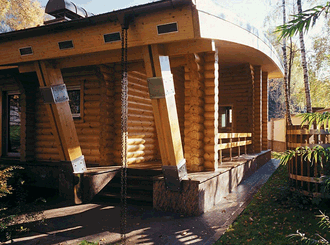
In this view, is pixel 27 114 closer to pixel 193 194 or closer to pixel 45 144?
pixel 45 144

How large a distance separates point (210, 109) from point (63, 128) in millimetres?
3560

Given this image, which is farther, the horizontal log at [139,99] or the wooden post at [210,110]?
the horizontal log at [139,99]

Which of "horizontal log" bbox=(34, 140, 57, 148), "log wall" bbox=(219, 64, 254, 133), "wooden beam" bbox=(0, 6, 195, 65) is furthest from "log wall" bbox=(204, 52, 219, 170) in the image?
"horizontal log" bbox=(34, 140, 57, 148)

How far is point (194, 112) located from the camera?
6332mm

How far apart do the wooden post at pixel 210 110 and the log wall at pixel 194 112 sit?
102 millimetres

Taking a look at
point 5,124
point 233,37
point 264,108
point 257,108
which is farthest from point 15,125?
point 264,108

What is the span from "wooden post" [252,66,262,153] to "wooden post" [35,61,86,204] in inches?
298

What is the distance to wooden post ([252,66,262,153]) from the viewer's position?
11.1m

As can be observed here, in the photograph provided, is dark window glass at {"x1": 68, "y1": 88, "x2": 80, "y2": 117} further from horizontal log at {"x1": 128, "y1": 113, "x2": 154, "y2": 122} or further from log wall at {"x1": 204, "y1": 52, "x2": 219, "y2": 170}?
log wall at {"x1": 204, "y1": 52, "x2": 219, "y2": 170}

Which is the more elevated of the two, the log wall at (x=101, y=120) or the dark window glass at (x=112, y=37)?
the dark window glass at (x=112, y=37)

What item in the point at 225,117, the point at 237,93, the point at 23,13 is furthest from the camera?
the point at 23,13

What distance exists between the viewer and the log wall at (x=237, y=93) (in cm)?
1134

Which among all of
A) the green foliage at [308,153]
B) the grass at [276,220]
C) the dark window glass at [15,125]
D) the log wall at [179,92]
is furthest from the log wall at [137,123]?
the green foliage at [308,153]

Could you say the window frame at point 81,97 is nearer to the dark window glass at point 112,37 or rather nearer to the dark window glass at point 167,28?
the dark window glass at point 112,37
